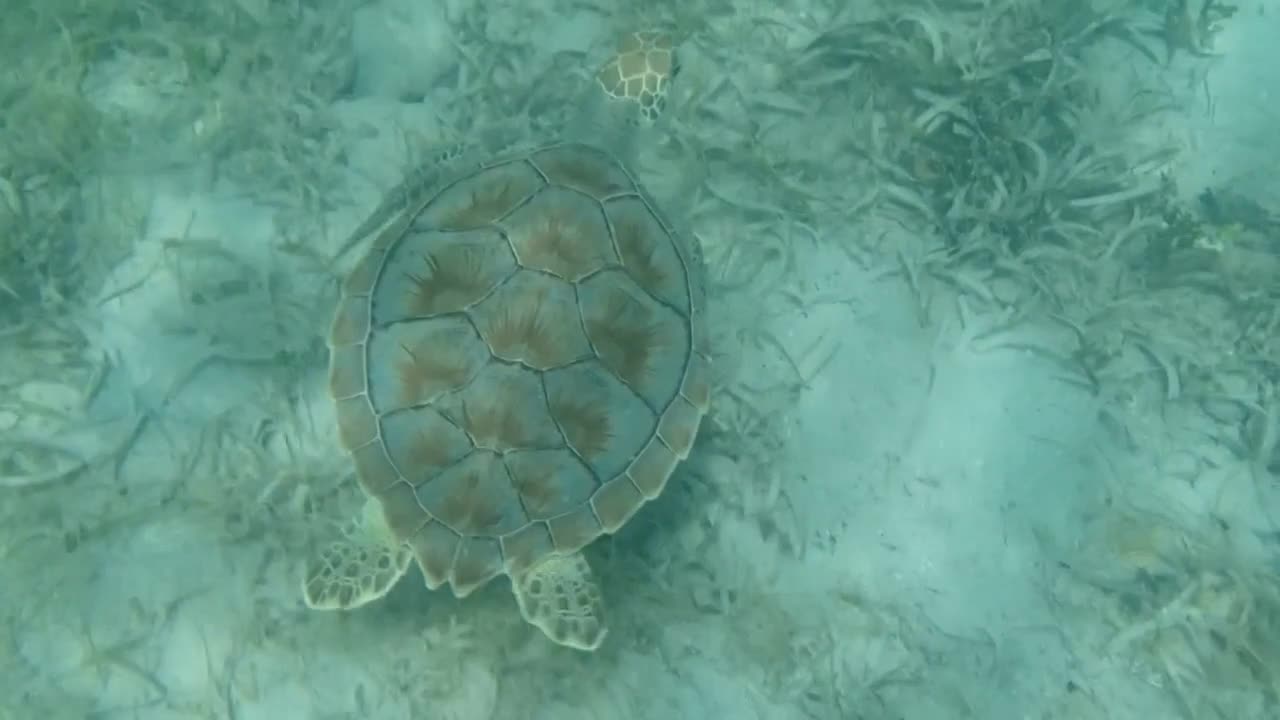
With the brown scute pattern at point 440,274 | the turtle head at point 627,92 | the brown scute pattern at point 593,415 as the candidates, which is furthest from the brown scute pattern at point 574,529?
the turtle head at point 627,92

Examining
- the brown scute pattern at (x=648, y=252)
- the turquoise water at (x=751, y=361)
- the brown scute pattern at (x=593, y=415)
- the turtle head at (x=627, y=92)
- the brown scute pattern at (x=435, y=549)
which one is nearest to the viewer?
the brown scute pattern at (x=435, y=549)

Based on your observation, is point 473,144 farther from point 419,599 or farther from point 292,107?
point 419,599

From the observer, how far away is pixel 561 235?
2.60m

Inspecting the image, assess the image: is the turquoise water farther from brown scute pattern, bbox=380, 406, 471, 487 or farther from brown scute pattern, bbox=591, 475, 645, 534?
brown scute pattern, bbox=380, 406, 471, 487

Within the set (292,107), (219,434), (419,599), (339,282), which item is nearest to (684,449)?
(419,599)

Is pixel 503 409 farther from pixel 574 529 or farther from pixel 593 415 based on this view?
pixel 574 529

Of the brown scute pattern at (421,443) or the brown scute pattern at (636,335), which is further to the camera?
the brown scute pattern at (636,335)

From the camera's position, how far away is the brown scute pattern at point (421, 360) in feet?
8.00

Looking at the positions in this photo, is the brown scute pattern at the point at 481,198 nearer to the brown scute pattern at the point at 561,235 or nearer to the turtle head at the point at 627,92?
the brown scute pattern at the point at 561,235

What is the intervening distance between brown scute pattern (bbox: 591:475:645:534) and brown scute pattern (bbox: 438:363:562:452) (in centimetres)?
27

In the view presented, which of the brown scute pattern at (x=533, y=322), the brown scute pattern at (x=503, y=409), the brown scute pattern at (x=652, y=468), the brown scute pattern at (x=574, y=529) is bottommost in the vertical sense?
the brown scute pattern at (x=574, y=529)

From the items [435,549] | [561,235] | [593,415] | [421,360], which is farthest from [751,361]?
[435,549]

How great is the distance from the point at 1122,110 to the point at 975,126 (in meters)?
0.91

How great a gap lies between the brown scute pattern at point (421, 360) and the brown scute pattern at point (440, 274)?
0.06 meters
